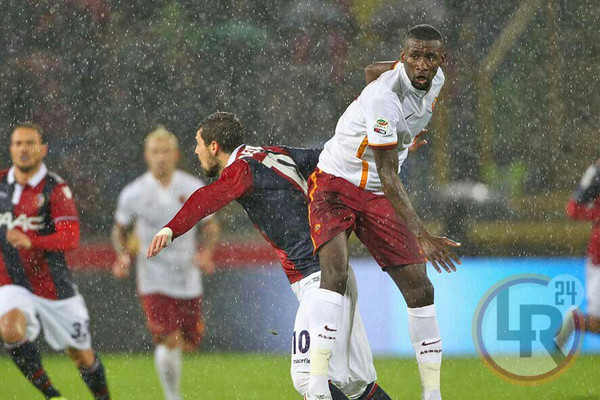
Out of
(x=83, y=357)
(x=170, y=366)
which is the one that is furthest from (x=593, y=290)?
(x=83, y=357)

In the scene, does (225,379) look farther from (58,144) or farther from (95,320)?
(58,144)

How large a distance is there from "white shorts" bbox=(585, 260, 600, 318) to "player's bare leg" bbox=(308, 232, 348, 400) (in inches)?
134

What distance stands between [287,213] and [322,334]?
63 centimetres

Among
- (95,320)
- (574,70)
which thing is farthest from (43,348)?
(574,70)

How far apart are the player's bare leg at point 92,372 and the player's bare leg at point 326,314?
188 centimetres

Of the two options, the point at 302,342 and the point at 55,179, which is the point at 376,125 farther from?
the point at 55,179

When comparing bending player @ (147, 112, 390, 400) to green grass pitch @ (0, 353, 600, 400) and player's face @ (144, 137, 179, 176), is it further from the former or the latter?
player's face @ (144, 137, 179, 176)

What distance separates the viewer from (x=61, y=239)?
6398mm

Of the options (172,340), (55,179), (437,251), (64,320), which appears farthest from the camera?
(172,340)

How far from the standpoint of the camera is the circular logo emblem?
7.39m

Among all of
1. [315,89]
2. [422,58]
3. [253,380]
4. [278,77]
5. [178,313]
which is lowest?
[253,380]

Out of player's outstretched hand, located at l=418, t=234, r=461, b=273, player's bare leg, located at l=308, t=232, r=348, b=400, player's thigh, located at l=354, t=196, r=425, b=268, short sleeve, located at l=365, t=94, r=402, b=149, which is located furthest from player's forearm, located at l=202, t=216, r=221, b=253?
player's outstretched hand, located at l=418, t=234, r=461, b=273

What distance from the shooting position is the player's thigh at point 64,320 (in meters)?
6.25

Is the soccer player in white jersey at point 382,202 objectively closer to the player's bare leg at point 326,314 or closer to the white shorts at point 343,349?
the player's bare leg at point 326,314
